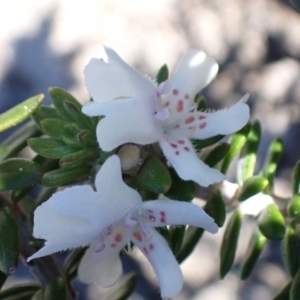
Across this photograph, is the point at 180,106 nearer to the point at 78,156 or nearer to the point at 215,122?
the point at 215,122

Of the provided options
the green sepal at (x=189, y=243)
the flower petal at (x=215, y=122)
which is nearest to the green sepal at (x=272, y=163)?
the green sepal at (x=189, y=243)

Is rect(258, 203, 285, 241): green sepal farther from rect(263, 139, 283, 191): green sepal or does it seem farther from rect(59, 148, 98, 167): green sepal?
rect(59, 148, 98, 167): green sepal

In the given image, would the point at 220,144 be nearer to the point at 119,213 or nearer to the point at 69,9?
the point at 119,213

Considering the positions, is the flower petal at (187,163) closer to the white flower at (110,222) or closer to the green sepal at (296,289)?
the white flower at (110,222)

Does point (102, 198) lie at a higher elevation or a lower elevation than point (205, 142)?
higher

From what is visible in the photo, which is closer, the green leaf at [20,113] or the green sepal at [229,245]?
the green leaf at [20,113]

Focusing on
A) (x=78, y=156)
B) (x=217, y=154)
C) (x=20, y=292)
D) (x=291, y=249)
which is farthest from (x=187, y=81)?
(x=20, y=292)
